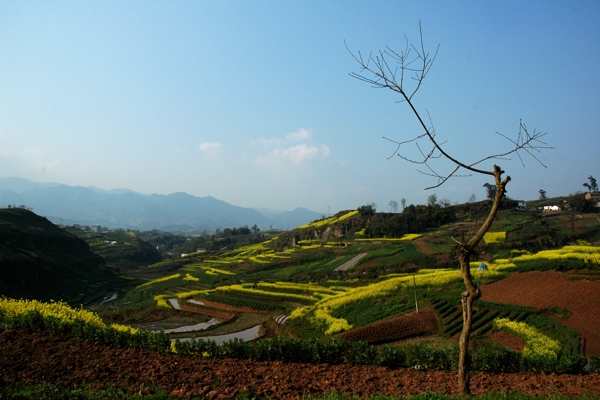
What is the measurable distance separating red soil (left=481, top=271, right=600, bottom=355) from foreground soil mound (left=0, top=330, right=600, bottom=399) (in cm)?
1349

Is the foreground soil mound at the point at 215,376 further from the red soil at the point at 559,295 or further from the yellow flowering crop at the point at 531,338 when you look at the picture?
the red soil at the point at 559,295

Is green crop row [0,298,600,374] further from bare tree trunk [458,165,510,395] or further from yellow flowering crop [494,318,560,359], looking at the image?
yellow flowering crop [494,318,560,359]

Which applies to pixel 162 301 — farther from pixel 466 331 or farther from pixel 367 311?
pixel 466 331

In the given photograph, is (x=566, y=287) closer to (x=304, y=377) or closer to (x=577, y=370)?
(x=577, y=370)

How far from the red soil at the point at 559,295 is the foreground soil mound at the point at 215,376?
13488 mm

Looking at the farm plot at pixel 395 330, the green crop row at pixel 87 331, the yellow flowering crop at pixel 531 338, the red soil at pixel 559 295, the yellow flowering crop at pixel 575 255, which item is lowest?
the farm plot at pixel 395 330

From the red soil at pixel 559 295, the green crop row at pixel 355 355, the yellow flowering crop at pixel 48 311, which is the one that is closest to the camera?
the green crop row at pixel 355 355

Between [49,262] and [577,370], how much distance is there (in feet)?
242

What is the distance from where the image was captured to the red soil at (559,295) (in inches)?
863

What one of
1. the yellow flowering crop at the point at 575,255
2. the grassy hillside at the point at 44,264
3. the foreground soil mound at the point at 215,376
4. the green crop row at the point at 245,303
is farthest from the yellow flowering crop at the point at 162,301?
the yellow flowering crop at the point at 575,255

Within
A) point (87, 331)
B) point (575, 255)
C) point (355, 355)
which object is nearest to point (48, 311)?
point (87, 331)

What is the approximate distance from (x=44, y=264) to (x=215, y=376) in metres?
67.8

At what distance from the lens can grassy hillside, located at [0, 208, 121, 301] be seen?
182ft

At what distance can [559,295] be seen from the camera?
86.2 feet
